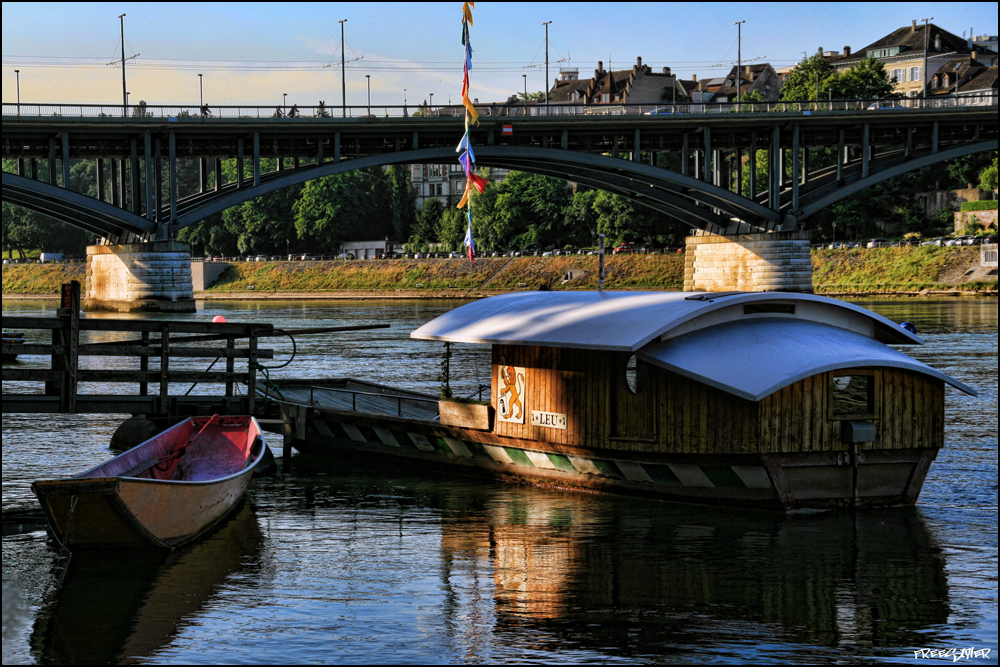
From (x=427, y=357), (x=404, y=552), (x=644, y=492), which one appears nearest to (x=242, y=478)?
(x=404, y=552)

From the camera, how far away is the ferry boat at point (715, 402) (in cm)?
1502

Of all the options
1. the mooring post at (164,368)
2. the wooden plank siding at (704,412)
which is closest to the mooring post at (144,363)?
the mooring post at (164,368)

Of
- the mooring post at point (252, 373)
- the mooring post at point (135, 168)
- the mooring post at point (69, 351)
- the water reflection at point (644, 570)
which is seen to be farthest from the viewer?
the mooring post at point (135, 168)

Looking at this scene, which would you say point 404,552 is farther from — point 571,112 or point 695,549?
point 571,112

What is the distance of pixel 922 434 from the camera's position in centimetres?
1562

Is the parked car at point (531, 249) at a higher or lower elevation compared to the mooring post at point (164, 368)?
higher

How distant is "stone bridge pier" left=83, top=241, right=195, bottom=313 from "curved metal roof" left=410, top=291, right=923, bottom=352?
51.3 metres

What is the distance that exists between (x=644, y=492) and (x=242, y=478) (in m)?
5.82

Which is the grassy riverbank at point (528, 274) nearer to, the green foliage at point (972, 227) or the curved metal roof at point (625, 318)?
the green foliage at point (972, 227)

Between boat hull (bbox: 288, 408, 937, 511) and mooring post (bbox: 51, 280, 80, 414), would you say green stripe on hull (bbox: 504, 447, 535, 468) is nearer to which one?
boat hull (bbox: 288, 408, 937, 511)

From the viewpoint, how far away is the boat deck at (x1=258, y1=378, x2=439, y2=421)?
21.0 meters

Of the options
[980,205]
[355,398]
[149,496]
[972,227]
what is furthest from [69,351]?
[980,205]

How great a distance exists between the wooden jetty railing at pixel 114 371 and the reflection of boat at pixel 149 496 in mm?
2223

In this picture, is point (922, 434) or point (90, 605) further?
point (922, 434)
